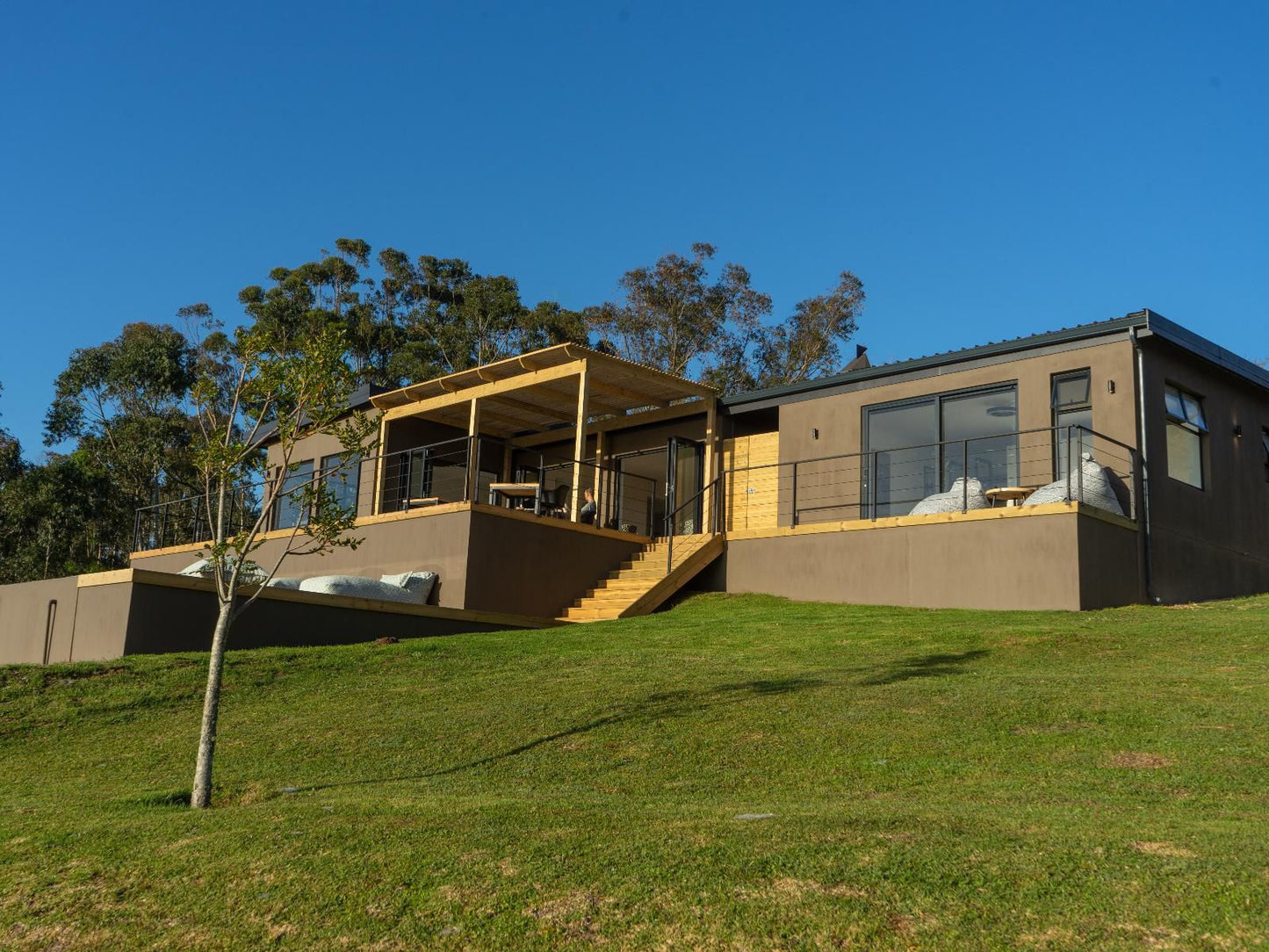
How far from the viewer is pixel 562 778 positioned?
7.00 meters

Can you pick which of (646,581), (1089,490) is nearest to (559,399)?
(646,581)

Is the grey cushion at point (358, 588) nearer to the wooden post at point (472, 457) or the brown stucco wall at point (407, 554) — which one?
the brown stucco wall at point (407, 554)

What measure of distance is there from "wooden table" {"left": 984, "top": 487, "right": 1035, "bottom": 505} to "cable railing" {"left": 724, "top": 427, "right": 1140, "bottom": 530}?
0.02 metres

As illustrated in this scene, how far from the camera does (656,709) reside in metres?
8.57

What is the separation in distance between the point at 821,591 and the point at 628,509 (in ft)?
20.0

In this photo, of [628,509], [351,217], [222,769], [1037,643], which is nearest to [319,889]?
[222,769]

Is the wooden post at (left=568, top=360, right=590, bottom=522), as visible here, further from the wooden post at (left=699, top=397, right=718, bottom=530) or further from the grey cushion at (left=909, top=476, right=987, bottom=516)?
the grey cushion at (left=909, top=476, right=987, bottom=516)

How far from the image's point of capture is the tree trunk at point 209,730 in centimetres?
673

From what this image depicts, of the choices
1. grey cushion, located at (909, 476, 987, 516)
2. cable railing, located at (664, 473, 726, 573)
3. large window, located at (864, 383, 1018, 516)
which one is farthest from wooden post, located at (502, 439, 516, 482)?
grey cushion, located at (909, 476, 987, 516)

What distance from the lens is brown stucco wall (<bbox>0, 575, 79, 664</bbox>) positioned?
44.8ft

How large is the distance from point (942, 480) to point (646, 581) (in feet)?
14.1

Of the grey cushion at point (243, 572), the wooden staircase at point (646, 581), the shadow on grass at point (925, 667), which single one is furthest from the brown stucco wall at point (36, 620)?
the shadow on grass at point (925, 667)

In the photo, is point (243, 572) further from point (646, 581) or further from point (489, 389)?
point (489, 389)

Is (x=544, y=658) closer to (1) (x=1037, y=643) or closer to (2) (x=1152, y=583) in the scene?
(1) (x=1037, y=643)
